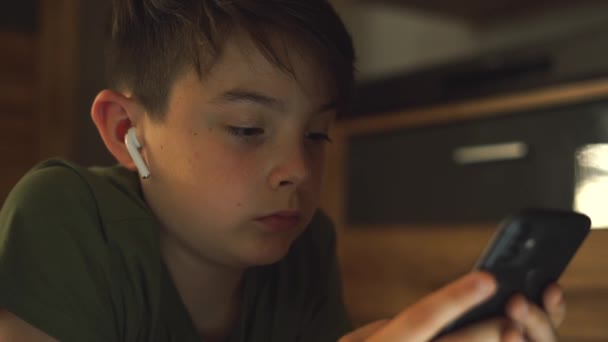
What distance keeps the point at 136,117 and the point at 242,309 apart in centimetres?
26

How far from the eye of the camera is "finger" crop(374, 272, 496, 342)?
1.84 feet

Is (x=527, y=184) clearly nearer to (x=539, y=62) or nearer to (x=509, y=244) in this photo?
(x=539, y=62)

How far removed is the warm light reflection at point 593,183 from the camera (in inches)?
53.9

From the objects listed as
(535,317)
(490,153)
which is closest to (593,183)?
(490,153)

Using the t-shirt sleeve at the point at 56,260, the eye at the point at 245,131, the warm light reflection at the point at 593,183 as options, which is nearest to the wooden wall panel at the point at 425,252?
the warm light reflection at the point at 593,183

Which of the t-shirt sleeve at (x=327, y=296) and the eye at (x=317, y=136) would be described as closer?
the eye at (x=317, y=136)

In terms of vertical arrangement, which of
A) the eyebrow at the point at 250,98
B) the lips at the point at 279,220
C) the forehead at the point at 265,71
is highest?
the forehead at the point at 265,71

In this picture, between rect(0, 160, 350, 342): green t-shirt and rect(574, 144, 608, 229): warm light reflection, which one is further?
rect(574, 144, 608, 229): warm light reflection

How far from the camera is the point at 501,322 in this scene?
593 mm

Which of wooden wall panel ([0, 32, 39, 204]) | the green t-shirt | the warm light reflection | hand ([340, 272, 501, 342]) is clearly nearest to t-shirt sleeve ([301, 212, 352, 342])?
the green t-shirt

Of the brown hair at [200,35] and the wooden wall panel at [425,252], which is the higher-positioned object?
the brown hair at [200,35]

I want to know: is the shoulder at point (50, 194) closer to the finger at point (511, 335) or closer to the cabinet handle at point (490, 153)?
the finger at point (511, 335)

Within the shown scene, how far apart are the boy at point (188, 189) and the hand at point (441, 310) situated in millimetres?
109

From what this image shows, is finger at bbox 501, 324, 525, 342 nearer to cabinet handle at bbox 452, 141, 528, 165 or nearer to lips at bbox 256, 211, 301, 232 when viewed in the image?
lips at bbox 256, 211, 301, 232
